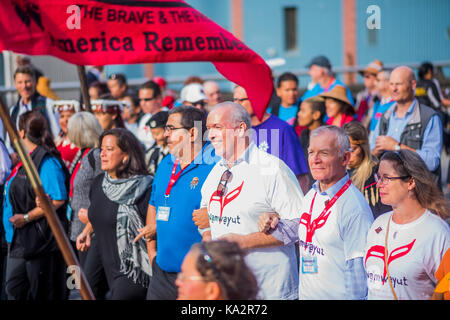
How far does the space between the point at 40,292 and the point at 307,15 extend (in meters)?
18.3

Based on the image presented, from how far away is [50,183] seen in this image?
6.50m

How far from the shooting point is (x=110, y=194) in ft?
19.1

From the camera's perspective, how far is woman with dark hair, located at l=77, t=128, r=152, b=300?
569cm

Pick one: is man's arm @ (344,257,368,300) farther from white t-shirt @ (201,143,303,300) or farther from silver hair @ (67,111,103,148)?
silver hair @ (67,111,103,148)

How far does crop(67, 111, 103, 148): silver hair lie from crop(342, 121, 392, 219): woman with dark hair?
2.45 m

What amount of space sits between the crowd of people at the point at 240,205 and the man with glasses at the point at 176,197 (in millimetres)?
10

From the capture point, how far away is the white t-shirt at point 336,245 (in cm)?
420

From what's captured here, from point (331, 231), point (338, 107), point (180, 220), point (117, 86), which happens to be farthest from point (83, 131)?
point (117, 86)

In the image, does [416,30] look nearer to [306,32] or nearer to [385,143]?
[306,32]

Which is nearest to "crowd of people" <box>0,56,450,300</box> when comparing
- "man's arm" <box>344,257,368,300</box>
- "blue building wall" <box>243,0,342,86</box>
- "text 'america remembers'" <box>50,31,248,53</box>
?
"man's arm" <box>344,257,368,300</box>

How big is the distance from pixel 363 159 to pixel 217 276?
287cm
